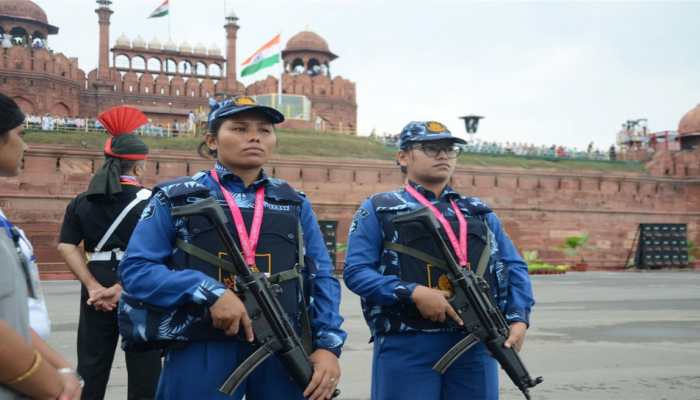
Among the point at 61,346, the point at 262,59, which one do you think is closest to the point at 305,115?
the point at 262,59

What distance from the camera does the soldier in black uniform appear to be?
151 inches

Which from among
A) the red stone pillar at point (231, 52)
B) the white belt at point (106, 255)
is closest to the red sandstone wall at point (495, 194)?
the red stone pillar at point (231, 52)

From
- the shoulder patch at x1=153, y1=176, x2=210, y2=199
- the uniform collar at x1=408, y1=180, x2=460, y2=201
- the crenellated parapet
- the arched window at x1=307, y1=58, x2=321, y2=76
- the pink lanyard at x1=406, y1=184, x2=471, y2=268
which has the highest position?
the arched window at x1=307, y1=58, x2=321, y2=76

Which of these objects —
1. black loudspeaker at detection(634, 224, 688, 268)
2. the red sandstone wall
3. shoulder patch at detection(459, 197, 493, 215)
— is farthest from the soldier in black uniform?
black loudspeaker at detection(634, 224, 688, 268)

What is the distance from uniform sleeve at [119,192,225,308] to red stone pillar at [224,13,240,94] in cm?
4042

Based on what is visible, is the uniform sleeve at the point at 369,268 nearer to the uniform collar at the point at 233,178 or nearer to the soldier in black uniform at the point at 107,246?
the uniform collar at the point at 233,178

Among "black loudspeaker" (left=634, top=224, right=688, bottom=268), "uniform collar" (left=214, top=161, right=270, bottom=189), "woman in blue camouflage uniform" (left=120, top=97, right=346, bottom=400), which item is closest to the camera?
"woman in blue camouflage uniform" (left=120, top=97, right=346, bottom=400)

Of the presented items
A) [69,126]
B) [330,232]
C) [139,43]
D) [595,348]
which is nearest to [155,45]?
[139,43]

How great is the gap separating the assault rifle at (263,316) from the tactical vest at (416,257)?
76 centimetres

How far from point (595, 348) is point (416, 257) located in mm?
5011

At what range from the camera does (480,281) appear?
3.19m

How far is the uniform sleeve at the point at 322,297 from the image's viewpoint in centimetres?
276

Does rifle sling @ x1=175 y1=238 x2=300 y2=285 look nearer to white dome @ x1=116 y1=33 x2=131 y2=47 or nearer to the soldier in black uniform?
the soldier in black uniform

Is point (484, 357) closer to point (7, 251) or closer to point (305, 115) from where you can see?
point (7, 251)
